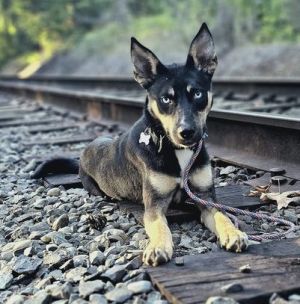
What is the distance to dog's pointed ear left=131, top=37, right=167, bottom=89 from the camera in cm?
413

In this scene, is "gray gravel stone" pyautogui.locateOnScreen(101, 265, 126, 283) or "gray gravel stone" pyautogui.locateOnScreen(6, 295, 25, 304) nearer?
"gray gravel stone" pyautogui.locateOnScreen(6, 295, 25, 304)

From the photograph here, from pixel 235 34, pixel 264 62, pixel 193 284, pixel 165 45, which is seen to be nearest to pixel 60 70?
pixel 165 45

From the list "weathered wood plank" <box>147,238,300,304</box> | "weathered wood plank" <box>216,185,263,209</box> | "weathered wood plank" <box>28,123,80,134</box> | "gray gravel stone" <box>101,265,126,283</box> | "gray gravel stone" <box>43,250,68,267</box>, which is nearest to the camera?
"weathered wood plank" <box>147,238,300,304</box>

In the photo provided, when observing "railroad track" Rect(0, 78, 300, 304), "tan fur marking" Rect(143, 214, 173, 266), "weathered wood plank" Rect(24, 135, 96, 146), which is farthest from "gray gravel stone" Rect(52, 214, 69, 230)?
"weathered wood plank" Rect(24, 135, 96, 146)

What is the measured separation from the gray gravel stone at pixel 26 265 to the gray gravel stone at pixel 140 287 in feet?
2.34

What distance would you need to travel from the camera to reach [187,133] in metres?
3.76

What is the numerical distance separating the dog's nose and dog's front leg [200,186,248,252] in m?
0.52

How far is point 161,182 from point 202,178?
289 mm

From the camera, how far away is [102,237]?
377cm

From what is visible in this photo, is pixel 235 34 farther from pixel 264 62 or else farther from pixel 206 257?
pixel 206 257

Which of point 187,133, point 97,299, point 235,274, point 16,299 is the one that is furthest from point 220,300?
point 187,133

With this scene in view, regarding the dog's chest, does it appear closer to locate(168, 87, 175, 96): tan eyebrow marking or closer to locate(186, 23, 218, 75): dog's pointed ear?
locate(168, 87, 175, 96): tan eyebrow marking

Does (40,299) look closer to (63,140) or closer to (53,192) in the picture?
(53,192)

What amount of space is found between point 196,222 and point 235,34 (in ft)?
64.7
